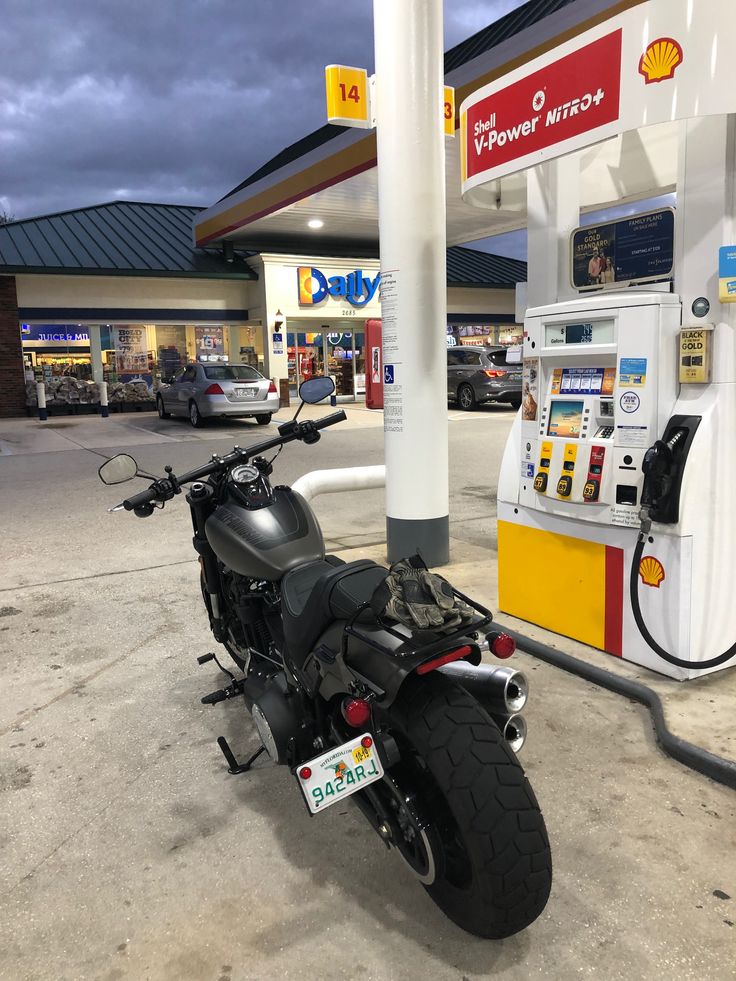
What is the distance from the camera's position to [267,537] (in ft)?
8.98

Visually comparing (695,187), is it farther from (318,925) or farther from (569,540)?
(318,925)

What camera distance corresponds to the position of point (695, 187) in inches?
127

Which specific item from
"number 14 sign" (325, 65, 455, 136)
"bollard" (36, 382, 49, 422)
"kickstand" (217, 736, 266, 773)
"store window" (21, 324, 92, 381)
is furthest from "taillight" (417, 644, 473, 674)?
"store window" (21, 324, 92, 381)

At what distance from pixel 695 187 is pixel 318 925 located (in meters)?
3.19

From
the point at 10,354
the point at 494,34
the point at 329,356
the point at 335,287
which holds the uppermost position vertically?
the point at 494,34

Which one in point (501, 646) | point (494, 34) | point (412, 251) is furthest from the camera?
point (494, 34)

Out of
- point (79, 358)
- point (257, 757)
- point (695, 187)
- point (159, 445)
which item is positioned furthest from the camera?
point (79, 358)

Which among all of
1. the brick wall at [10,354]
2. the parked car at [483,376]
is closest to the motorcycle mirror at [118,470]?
the parked car at [483,376]

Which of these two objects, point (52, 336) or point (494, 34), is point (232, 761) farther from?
point (52, 336)

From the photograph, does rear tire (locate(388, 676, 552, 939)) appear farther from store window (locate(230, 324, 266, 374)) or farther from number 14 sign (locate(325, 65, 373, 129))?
store window (locate(230, 324, 266, 374))

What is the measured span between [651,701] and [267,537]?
186cm

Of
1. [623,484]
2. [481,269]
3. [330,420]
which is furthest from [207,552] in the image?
[481,269]

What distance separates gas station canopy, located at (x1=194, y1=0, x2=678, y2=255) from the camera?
4.56 meters

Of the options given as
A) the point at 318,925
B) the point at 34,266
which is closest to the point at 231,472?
the point at 318,925
